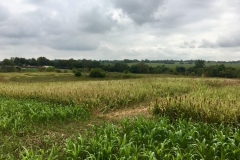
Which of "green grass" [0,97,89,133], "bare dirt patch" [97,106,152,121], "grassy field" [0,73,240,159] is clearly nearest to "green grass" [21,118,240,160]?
"grassy field" [0,73,240,159]

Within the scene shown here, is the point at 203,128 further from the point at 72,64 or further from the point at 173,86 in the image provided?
the point at 72,64

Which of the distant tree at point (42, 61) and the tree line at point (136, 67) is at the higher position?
the distant tree at point (42, 61)

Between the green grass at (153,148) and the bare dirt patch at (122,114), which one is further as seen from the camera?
the bare dirt patch at (122,114)

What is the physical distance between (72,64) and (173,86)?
60.3 meters

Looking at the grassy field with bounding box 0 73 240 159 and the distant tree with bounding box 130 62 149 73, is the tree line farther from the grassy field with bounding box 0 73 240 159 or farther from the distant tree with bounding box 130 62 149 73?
the grassy field with bounding box 0 73 240 159

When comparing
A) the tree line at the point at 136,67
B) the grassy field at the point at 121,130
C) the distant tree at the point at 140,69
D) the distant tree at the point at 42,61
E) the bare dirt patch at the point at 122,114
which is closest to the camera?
the grassy field at the point at 121,130

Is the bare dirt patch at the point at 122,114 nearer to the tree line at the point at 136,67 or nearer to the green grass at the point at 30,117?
the green grass at the point at 30,117

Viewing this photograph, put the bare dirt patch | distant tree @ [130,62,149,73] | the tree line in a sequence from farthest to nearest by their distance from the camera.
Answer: distant tree @ [130,62,149,73] → the tree line → the bare dirt patch

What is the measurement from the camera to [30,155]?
4406mm

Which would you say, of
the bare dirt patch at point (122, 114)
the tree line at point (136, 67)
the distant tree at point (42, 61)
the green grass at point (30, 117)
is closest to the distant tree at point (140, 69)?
the tree line at point (136, 67)

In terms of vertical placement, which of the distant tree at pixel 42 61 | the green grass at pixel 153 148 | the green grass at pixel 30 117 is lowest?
the green grass at pixel 30 117

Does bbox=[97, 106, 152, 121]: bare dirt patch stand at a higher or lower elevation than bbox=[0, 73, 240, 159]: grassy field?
lower

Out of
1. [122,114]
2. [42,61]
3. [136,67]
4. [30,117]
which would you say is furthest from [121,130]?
[42,61]

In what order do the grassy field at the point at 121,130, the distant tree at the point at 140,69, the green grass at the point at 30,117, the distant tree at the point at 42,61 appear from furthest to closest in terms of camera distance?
the distant tree at the point at 42,61 → the distant tree at the point at 140,69 → the green grass at the point at 30,117 → the grassy field at the point at 121,130
